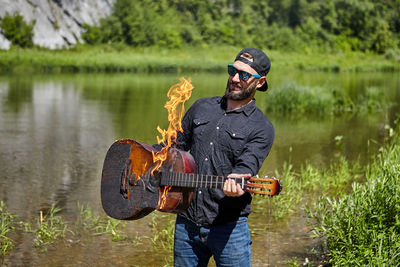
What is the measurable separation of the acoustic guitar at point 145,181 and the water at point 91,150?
1293 mm

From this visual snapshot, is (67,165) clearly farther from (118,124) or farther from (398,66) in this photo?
(398,66)

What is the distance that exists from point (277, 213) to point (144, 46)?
54717mm

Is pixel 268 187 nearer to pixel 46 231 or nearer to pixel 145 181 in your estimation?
pixel 145 181

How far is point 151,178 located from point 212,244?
529mm

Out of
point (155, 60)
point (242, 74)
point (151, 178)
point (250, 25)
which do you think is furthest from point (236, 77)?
point (250, 25)

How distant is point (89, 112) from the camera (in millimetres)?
18406

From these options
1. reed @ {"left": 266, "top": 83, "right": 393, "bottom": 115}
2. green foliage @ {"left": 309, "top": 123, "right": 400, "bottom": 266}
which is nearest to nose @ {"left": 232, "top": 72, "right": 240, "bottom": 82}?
green foliage @ {"left": 309, "top": 123, "right": 400, "bottom": 266}

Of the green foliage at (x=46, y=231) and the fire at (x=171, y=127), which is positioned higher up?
the fire at (x=171, y=127)

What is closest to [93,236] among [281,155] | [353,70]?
[281,155]

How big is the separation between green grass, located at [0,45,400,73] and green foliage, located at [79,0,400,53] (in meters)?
3.54

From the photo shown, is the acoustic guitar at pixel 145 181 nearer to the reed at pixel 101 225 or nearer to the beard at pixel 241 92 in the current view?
the beard at pixel 241 92

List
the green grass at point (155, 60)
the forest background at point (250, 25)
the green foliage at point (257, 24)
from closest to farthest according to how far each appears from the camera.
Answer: the green grass at point (155, 60) < the forest background at point (250, 25) < the green foliage at point (257, 24)

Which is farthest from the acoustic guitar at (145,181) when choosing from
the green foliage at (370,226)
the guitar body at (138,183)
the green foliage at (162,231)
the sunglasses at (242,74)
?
the green foliage at (162,231)

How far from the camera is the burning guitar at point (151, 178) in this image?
318 centimetres
